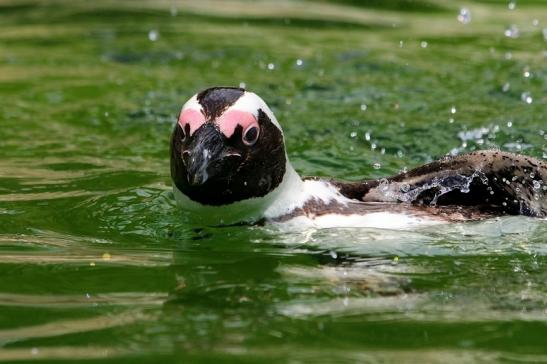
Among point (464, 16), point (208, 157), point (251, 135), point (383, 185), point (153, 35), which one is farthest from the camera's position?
point (464, 16)

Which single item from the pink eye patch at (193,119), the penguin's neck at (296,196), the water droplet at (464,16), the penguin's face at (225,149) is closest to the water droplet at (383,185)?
the penguin's neck at (296,196)

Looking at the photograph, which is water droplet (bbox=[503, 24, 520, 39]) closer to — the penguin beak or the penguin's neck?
the penguin's neck

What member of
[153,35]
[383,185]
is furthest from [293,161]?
[153,35]

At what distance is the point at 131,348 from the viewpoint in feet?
14.0

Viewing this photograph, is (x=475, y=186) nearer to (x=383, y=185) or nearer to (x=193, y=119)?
(x=383, y=185)

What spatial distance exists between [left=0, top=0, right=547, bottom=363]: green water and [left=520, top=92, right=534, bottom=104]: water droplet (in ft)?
0.26

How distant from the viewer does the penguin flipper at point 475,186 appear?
5941mm

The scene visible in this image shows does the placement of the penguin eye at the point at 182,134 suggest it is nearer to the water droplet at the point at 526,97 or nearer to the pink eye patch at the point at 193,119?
the pink eye patch at the point at 193,119

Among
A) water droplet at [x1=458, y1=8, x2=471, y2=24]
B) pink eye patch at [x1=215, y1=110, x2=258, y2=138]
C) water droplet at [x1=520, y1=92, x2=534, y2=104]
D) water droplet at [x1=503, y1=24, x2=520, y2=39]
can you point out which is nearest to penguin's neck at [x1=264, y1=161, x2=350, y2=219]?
pink eye patch at [x1=215, y1=110, x2=258, y2=138]

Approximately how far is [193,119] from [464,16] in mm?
8559

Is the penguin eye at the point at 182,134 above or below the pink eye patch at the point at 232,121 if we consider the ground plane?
below

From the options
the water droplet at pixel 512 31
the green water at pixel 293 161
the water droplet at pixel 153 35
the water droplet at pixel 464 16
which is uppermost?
the water droplet at pixel 464 16

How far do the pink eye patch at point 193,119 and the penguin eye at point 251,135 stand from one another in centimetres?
25

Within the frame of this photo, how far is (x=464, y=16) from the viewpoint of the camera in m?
13.6
